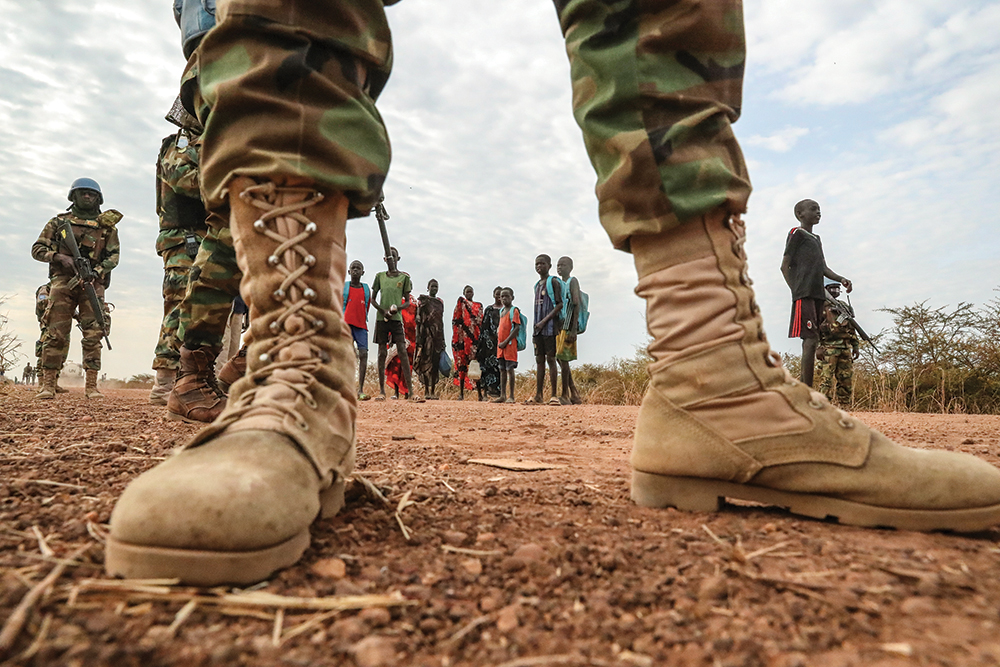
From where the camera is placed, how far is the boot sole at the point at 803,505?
3.37 feet

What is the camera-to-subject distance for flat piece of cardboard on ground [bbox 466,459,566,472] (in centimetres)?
182

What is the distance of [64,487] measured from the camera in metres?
1.20

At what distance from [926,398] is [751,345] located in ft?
29.8

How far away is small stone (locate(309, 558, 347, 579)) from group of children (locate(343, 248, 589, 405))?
6758 millimetres

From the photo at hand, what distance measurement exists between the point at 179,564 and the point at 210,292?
2.16 meters

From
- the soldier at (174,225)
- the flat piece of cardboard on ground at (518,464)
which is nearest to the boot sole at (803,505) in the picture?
the flat piece of cardboard on ground at (518,464)

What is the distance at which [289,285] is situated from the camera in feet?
3.45

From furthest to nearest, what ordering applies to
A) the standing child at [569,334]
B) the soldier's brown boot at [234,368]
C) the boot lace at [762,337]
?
the standing child at [569,334], the soldier's brown boot at [234,368], the boot lace at [762,337]

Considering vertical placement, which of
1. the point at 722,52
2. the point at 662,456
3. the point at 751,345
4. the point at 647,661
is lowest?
the point at 647,661

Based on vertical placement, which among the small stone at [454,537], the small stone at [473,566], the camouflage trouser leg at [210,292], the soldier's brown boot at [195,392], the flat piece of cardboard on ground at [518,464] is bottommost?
the small stone at [473,566]

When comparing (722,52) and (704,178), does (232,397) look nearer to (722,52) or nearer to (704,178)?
(704,178)

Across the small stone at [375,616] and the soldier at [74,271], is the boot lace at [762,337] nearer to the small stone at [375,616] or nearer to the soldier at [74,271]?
the small stone at [375,616]

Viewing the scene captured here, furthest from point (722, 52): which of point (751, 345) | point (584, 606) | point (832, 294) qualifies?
point (832, 294)

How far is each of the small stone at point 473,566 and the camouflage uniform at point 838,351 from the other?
786cm
